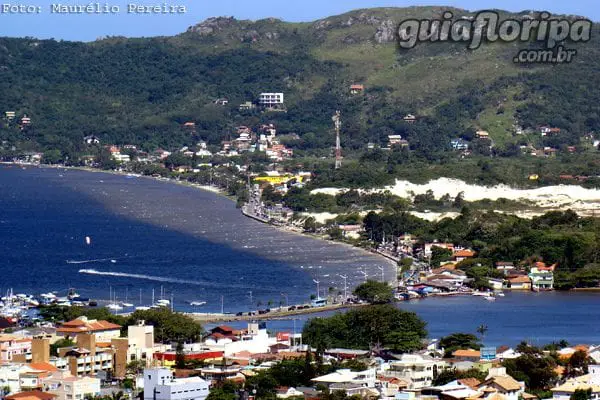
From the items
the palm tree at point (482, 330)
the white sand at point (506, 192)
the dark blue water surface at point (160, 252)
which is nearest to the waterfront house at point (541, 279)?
the dark blue water surface at point (160, 252)

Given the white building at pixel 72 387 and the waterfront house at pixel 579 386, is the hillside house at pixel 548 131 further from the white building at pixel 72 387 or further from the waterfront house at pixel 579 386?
the white building at pixel 72 387

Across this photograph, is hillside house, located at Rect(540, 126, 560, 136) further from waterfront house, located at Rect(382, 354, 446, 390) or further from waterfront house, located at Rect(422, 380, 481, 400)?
waterfront house, located at Rect(422, 380, 481, 400)

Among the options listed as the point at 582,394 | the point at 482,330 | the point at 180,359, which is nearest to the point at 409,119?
the point at 482,330

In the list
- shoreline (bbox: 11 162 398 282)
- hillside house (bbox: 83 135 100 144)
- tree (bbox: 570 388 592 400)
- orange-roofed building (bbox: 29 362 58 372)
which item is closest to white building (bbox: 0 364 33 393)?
orange-roofed building (bbox: 29 362 58 372)

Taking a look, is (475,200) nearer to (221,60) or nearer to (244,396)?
(244,396)

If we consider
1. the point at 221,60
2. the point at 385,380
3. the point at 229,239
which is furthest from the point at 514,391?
the point at 221,60

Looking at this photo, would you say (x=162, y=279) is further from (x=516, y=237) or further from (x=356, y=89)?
(x=356, y=89)
